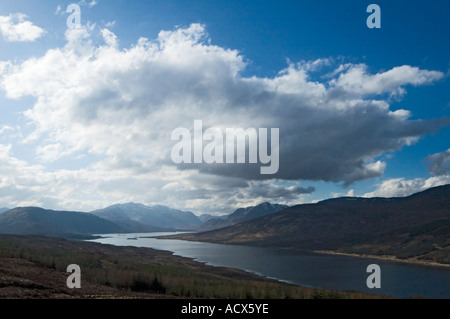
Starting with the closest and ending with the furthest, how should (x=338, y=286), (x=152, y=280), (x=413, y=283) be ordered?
1. (x=152, y=280)
2. (x=338, y=286)
3. (x=413, y=283)

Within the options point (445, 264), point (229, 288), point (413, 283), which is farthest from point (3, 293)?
point (445, 264)

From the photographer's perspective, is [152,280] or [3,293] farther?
[152,280]
